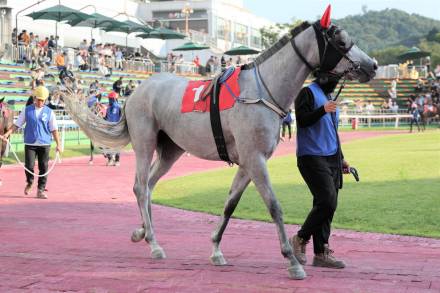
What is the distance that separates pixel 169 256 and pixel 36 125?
6.42 meters

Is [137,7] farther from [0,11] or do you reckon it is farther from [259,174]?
[259,174]

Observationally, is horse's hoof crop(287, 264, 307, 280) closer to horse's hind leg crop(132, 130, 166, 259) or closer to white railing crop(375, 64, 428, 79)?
horse's hind leg crop(132, 130, 166, 259)

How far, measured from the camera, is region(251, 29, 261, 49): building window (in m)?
84.8

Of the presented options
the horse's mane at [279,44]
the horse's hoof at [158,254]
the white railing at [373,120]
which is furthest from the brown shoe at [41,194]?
the white railing at [373,120]

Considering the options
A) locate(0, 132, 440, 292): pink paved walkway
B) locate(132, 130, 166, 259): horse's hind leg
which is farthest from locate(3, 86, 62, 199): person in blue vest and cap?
locate(132, 130, 166, 259): horse's hind leg

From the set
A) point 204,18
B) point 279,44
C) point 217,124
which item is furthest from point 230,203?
point 204,18

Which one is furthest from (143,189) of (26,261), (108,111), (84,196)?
(108,111)

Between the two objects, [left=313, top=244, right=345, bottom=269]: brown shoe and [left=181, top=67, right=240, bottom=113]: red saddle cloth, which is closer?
[left=313, top=244, right=345, bottom=269]: brown shoe

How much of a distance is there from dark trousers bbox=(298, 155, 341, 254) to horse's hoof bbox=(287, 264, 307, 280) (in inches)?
25.3

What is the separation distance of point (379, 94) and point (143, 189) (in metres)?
48.3

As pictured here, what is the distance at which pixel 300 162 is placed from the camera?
6.43 m

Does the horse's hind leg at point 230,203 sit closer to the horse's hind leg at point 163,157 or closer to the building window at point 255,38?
the horse's hind leg at point 163,157

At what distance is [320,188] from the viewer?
20.5ft

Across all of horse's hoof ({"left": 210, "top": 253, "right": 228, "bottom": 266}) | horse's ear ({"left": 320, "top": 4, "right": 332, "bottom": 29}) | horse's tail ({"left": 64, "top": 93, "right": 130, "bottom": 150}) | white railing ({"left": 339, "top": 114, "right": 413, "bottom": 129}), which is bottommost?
white railing ({"left": 339, "top": 114, "right": 413, "bottom": 129})
